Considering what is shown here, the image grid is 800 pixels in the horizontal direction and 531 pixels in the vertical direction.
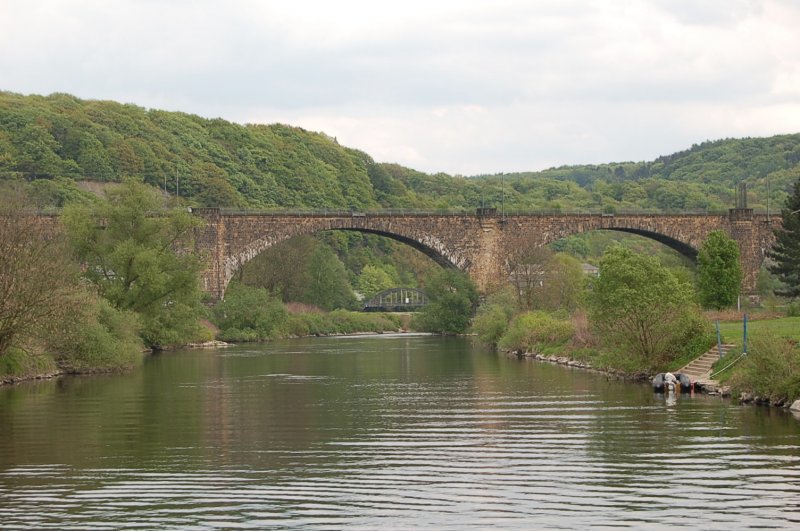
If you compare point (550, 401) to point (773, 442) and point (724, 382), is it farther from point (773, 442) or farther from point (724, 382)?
point (773, 442)

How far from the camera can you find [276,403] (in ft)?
115

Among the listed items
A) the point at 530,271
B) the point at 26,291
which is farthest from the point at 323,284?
the point at 26,291

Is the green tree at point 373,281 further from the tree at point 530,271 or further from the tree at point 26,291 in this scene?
the tree at point 26,291

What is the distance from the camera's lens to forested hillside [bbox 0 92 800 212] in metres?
129

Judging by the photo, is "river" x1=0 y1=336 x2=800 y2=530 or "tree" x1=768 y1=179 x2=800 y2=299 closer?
"river" x1=0 y1=336 x2=800 y2=530

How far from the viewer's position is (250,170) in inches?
5782

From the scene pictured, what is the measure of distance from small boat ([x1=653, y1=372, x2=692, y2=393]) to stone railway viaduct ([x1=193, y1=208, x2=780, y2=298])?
48849 mm

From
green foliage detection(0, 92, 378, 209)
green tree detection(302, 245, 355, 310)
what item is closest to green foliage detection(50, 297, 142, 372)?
green tree detection(302, 245, 355, 310)

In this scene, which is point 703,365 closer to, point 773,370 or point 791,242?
point 773,370

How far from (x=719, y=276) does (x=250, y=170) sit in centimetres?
9443

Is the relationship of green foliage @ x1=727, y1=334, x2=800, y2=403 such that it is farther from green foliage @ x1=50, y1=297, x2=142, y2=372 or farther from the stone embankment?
green foliage @ x1=50, y1=297, x2=142, y2=372

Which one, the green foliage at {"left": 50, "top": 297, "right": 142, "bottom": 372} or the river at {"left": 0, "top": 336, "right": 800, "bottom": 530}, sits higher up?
the green foliage at {"left": 50, "top": 297, "right": 142, "bottom": 372}

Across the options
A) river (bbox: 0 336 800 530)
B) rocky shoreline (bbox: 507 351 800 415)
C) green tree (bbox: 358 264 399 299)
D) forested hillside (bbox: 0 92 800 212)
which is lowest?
river (bbox: 0 336 800 530)

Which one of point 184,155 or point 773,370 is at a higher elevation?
point 184,155
